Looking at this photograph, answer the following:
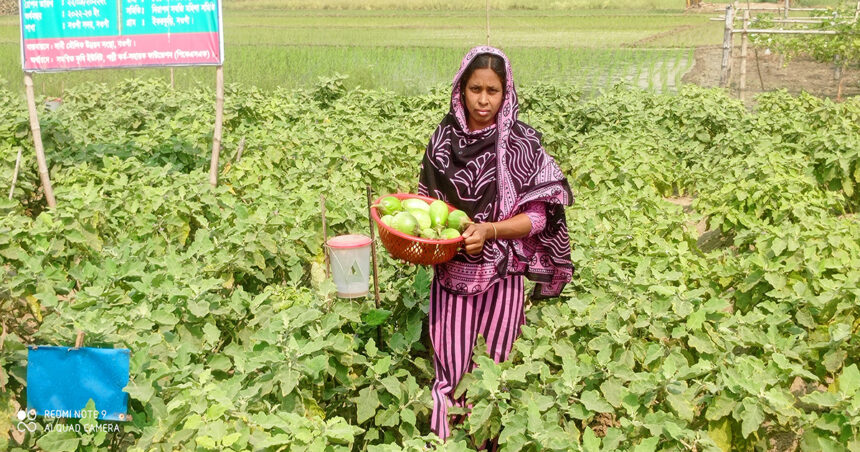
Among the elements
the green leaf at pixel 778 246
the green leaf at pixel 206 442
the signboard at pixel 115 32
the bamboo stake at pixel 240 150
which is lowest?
the green leaf at pixel 206 442

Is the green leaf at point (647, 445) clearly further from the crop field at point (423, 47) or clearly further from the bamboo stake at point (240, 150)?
the crop field at point (423, 47)

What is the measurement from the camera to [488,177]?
2.88 metres

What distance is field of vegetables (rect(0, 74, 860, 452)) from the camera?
100 inches

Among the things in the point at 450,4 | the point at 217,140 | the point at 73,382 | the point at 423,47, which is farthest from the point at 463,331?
the point at 450,4

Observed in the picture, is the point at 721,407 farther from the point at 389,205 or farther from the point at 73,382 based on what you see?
the point at 73,382

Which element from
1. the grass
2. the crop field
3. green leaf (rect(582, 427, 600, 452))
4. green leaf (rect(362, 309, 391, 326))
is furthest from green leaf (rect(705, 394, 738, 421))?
the grass

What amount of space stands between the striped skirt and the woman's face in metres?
0.65

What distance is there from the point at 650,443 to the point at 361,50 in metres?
16.4

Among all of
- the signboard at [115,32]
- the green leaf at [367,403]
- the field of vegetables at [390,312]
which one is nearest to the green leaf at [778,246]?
the field of vegetables at [390,312]

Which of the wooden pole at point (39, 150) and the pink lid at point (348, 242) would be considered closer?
the pink lid at point (348, 242)

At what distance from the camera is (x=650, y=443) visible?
2377 millimetres

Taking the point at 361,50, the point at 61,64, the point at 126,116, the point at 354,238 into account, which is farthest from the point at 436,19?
the point at 354,238

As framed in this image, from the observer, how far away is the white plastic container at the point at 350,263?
3289mm

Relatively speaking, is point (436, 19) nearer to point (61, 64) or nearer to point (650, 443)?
point (61, 64)
